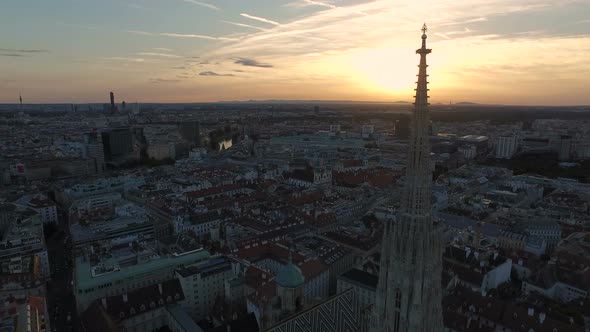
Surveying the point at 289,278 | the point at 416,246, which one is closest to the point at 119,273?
the point at 289,278

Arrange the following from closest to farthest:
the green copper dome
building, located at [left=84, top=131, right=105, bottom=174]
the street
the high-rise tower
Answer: the high-rise tower, the green copper dome, the street, building, located at [left=84, top=131, right=105, bottom=174]

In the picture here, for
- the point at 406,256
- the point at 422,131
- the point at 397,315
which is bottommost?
the point at 397,315

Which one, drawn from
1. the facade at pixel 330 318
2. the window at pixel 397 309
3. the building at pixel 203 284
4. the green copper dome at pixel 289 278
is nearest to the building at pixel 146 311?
the building at pixel 203 284

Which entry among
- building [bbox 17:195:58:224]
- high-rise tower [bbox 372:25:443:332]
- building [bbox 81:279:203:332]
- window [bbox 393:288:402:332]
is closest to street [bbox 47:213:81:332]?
building [bbox 81:279:203:332]

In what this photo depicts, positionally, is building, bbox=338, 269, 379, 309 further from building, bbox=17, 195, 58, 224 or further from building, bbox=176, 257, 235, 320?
building, bbox=17, 195, 58, 224

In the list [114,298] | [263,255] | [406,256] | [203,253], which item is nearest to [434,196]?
[263,255]

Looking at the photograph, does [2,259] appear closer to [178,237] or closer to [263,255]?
[178,237]
